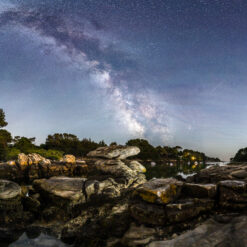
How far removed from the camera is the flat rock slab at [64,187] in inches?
416

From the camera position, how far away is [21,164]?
90.7 feet

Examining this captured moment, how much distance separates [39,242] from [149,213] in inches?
163

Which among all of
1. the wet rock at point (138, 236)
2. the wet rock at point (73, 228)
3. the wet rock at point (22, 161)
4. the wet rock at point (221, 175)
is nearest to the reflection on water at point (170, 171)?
the wet rock at point (221, 175)

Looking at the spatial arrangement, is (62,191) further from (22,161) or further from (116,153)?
(22,161)

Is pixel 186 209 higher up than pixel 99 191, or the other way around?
pixel 186 209

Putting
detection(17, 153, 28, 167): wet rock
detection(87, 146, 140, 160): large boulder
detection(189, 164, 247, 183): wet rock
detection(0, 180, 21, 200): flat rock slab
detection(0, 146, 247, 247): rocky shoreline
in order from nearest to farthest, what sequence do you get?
detection(0, 146, 247, 247): rocky shoreline → detection(189, 164, 247, 183): wet rock → detection(0, 180, 21, 200): flat rock slab → detection(17, 153, 28, 167): wet rock → detection(87, 146, 140, 160): large boulder

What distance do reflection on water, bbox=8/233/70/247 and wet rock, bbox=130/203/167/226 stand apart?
2720mm

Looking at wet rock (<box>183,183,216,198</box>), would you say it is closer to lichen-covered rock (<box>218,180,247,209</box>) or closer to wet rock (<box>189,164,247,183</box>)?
lichen-covered rock (<box>218,180,247,209</box>)

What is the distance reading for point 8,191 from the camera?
10188 millimetres

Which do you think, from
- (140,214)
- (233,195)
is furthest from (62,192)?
(233,195)

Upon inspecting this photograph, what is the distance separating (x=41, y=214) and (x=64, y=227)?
2325 millimetres

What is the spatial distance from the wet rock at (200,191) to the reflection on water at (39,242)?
522 centimetres

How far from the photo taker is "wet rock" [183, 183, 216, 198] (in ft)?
23.1

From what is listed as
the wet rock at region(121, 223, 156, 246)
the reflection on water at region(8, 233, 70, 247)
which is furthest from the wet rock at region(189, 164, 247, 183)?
the reflection on water at region(8, 233, 70, 247)
